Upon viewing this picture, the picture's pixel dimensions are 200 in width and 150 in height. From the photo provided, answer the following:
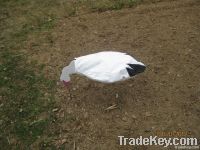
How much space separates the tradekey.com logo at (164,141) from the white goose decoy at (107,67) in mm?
907

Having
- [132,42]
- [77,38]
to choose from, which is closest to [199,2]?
[132,42]

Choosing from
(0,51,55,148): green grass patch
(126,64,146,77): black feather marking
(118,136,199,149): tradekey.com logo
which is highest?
(126,64,146,77): black feather marking

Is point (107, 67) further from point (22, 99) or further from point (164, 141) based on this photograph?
point (22, 99)

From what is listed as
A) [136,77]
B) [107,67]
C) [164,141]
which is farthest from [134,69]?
[164,141]

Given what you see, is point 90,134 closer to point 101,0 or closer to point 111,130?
point 111,130

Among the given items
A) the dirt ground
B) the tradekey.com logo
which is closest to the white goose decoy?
the dirt ground

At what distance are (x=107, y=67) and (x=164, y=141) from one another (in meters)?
1.35

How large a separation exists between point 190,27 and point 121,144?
10.8ft

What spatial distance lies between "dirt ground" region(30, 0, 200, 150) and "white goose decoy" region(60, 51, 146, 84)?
692 millimetres

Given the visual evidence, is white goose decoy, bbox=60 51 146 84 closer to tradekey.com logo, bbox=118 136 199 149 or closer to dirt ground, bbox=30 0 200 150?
dirt ground, bbox=30 0 200 150

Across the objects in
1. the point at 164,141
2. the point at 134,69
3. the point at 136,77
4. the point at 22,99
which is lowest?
the point at 164,141

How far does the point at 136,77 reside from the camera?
6180mm

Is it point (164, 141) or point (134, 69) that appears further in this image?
point (134, 69)

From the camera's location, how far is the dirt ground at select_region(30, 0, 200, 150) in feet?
17.6
